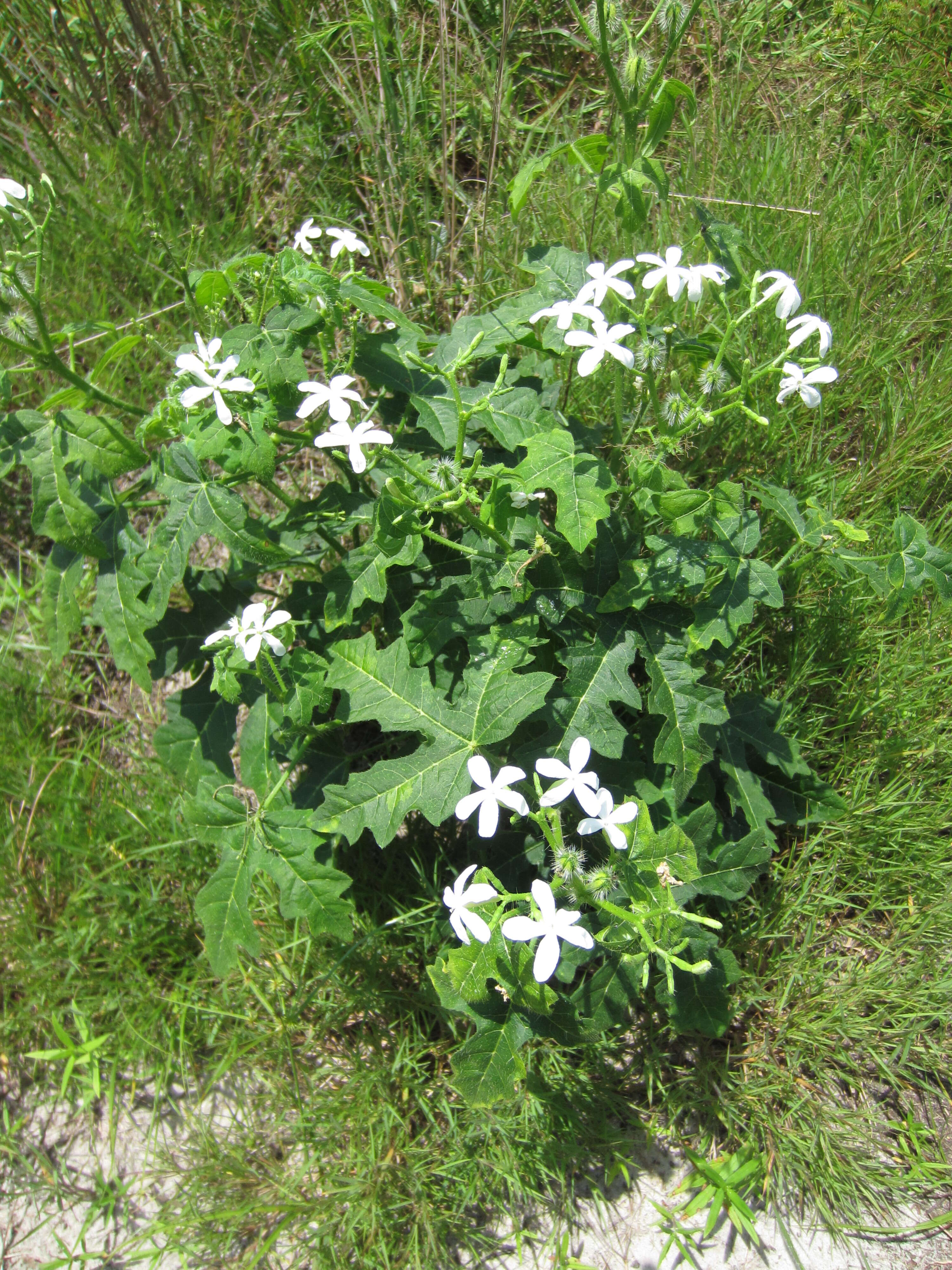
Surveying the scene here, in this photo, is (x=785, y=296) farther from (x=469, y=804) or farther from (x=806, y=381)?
(x=469, y=804)

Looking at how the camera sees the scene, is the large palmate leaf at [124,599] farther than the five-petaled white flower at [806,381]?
Yes

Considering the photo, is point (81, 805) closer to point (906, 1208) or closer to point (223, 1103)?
point (223, 1103)

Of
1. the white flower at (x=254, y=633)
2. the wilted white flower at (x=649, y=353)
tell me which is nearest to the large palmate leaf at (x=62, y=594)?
the white flower at (x=254, y=633)

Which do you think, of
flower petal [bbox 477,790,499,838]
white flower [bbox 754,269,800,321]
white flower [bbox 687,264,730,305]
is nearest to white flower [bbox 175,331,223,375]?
white flower [bbox 687,264,730,305]

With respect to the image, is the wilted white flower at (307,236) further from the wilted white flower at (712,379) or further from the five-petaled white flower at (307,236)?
the wilted white flower at (712,379)

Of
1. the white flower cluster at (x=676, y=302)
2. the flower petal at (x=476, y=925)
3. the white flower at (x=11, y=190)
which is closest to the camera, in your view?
the flower petal at (x=476, y=925)

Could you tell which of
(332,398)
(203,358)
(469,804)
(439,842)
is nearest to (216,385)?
(203,358)
